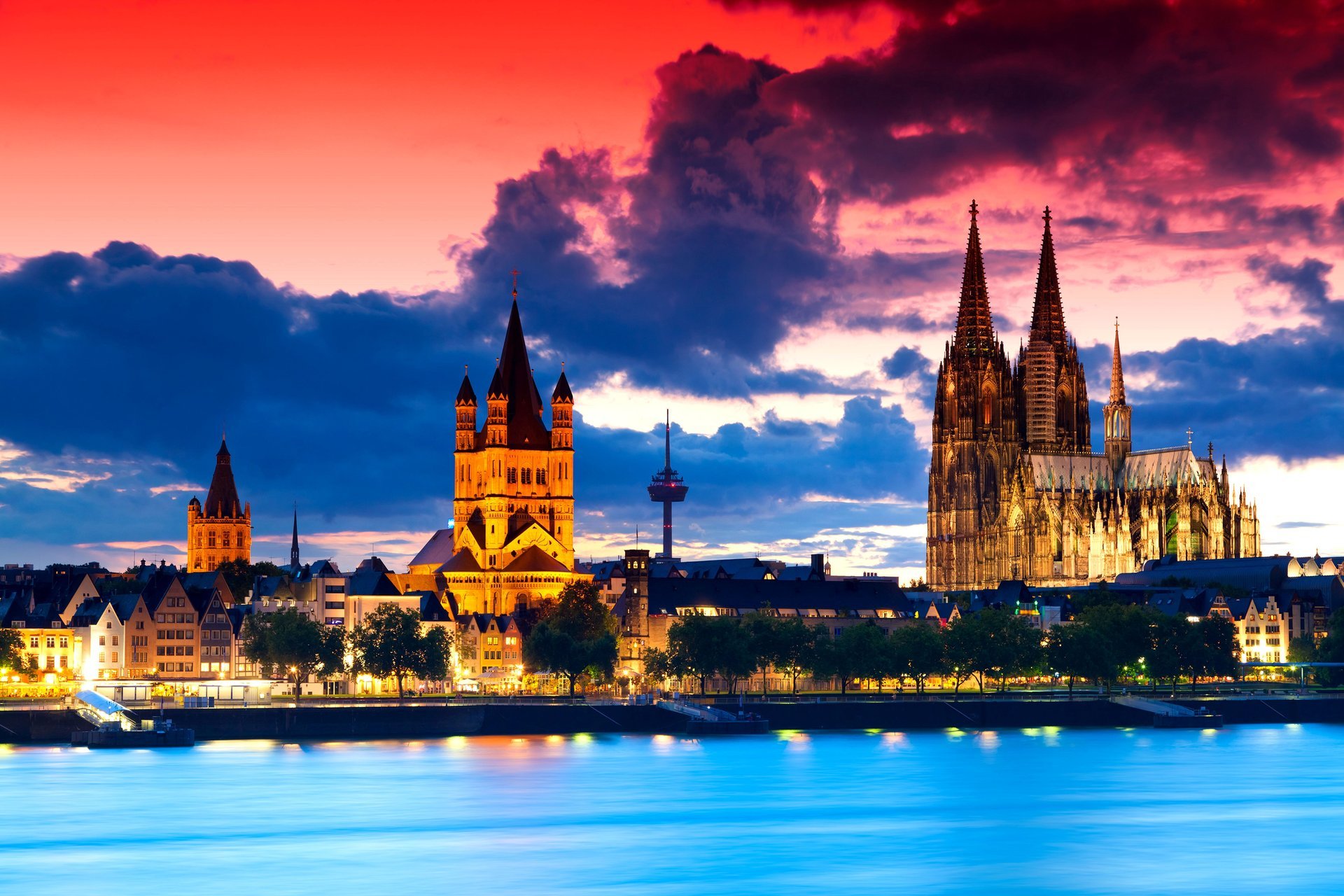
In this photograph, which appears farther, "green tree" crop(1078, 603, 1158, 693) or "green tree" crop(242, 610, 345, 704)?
"green tree" crop(1078, 603, 1158, 693)

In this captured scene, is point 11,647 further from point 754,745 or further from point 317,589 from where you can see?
point 754,745

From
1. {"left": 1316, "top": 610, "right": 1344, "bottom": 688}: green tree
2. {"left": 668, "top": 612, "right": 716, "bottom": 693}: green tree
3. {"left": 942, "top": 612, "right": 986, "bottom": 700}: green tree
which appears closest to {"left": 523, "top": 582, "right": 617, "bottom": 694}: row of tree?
{"left": 668, "top": 612, "right": 716, "bottom": 693}: green tree

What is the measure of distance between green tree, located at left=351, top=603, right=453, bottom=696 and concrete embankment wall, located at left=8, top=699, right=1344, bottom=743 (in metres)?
12.7

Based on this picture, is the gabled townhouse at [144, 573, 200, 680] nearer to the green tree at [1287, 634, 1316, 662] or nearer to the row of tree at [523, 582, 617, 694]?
the row of tree at [523, 582, 617, 694]

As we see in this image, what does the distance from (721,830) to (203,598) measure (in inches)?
3250

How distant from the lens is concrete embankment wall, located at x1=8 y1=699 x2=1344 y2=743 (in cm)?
12662

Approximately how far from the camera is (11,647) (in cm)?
14200

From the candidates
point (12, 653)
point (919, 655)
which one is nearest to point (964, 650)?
point (919, 655)

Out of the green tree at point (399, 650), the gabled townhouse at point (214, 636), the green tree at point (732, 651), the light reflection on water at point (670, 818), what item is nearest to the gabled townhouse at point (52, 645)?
the gabled townhouse at point (214, 636)

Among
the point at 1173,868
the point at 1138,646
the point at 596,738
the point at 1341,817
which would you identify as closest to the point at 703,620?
the point at 596,738

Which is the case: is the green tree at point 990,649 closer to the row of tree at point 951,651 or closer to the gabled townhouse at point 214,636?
the row of tree at point 951,651

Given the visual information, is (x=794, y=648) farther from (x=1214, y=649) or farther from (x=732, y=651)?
(x=1214, y=649)

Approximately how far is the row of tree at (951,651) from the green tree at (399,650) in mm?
16014

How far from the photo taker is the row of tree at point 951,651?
15175 centimetres
